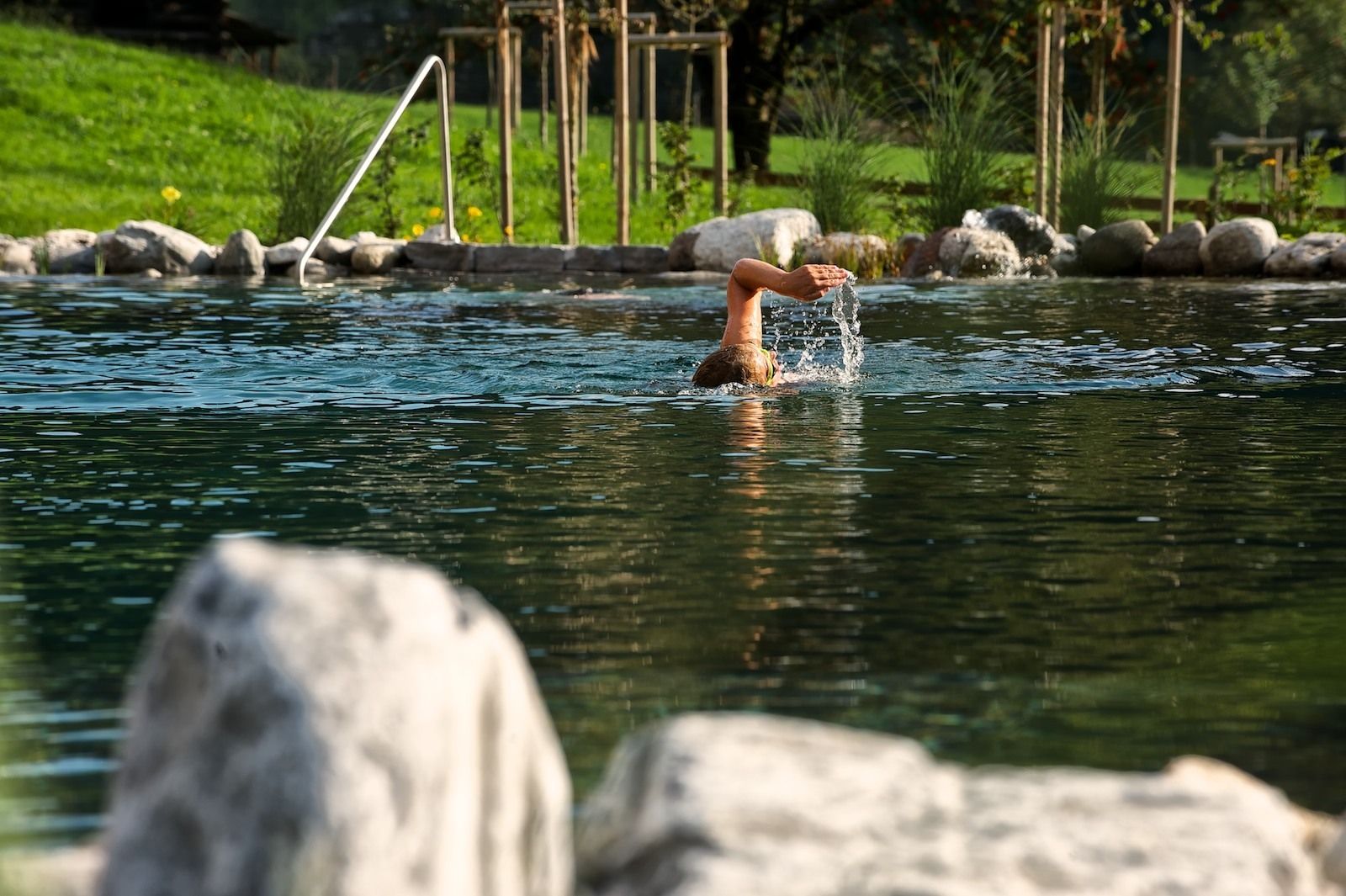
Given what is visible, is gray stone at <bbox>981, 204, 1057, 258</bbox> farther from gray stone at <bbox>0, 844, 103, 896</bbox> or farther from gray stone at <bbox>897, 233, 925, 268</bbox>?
gray stone at <bbox>0, 844, 103, 896</bbox>

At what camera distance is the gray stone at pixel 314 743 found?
7.23 ft

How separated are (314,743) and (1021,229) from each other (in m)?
16.8

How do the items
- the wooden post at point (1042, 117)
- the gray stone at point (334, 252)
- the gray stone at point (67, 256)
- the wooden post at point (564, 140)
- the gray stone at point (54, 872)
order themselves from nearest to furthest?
the gray stone at point (54, 872) → the wooden post at point (564, 140) → the wooden post at point (1042, 117) → the gray stone at point (67, 256) → the gray stone at point (334, 252)

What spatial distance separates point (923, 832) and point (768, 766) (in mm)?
249

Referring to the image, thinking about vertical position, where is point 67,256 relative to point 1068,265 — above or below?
above

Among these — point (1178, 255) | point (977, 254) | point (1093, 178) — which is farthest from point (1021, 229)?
point (1093, 178)

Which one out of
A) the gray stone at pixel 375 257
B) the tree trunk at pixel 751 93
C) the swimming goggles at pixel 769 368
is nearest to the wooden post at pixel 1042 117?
the gray stone at pixel 375 257

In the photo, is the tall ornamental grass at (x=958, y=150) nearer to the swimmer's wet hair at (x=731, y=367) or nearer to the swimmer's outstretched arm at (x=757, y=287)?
the swimmer's outstretched arm at (x=757, y=287)

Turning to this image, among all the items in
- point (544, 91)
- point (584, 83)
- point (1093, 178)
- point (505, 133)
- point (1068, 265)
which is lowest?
point (1068, 265)

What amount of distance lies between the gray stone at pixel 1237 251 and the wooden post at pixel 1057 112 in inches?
93.8

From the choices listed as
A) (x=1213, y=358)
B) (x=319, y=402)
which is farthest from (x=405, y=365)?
(x=1213, y=358)

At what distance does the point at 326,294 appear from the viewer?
16.1 metres

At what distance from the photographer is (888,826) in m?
2.59

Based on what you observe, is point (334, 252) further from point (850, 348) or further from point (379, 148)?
point (850, 348)
